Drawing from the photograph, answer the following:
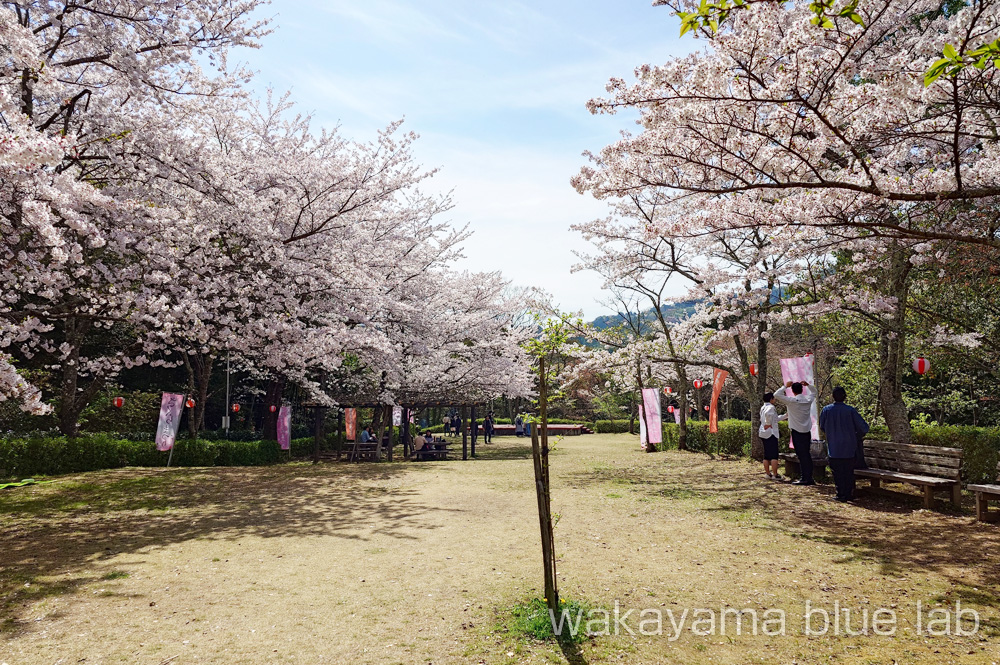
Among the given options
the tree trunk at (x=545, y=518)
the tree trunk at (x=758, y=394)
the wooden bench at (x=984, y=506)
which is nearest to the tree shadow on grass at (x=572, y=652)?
the tree trunk at (x=545, y=518)

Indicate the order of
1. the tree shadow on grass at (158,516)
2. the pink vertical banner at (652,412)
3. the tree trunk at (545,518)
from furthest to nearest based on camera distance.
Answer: the pink vertical banner at (652,412) → the tree shadow on grass at (158,516) → the tree trunk at (545,518)

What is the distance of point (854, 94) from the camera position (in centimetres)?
588

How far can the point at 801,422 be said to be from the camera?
33.6 feet

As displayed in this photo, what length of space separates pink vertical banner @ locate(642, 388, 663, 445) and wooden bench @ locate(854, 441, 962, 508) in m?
9.87

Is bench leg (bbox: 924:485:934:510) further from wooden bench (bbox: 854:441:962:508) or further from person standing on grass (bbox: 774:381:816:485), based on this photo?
person standing on grass (bbox: 774:381:816:485)

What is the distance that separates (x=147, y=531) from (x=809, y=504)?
9472 mm

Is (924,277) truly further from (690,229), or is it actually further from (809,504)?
(690,229)

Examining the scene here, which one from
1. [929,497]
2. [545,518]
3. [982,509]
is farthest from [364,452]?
[982,509]

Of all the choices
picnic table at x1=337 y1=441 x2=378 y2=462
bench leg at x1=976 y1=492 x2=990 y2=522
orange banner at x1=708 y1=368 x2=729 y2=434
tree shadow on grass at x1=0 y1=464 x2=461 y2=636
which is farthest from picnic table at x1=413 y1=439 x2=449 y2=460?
bench leg at x1=976 y1=492 x2=990 y2=522

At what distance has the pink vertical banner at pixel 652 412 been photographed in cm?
1933

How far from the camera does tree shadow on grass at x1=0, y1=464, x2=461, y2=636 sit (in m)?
5.98

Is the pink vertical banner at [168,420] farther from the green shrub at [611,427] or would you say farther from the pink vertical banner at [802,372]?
the green shrub at [611,427]

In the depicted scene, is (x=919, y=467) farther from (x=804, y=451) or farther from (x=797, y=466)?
(x=797, y=466)

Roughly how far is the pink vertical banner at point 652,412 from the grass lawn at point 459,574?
8860mm
